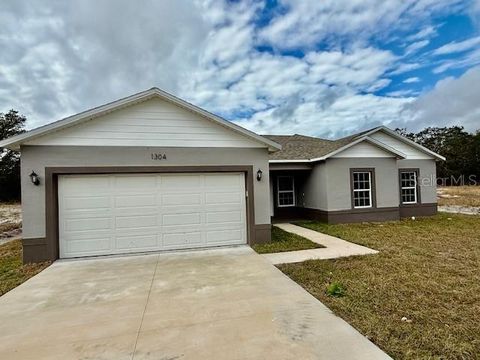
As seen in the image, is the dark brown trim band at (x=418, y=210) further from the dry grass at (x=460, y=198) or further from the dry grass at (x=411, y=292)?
the dry grass at (x=460, y=198)

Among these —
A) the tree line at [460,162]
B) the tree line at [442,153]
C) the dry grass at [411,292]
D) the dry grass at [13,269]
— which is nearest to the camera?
the dry grass at [411,292]

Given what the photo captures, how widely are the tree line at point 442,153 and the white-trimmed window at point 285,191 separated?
29431 mm

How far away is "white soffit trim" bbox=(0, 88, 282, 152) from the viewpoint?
7.28 meters

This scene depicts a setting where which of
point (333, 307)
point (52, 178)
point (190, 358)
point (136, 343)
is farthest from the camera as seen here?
point (52, 178)

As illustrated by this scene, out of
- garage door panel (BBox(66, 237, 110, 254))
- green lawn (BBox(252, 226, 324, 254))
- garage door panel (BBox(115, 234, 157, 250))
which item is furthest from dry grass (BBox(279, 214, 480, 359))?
garage door panel (BBox(66, 237, 110, 254))

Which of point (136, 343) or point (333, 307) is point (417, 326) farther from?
point (136, 343)

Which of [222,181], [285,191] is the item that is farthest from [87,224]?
[285,191]

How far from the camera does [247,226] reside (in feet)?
29.2

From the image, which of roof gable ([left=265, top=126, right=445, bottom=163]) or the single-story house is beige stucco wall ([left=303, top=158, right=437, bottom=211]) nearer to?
roof gable ([left=265, top=126, right=445, bottom=163])

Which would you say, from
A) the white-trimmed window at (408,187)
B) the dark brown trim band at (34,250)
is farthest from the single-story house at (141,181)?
the white-trimmed window at (408,187)

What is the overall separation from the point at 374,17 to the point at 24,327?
45.6ft

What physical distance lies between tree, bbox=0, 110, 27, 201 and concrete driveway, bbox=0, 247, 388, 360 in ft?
111

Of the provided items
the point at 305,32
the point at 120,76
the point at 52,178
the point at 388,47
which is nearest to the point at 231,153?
the point at 52,178

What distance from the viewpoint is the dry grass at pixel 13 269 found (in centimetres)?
604
